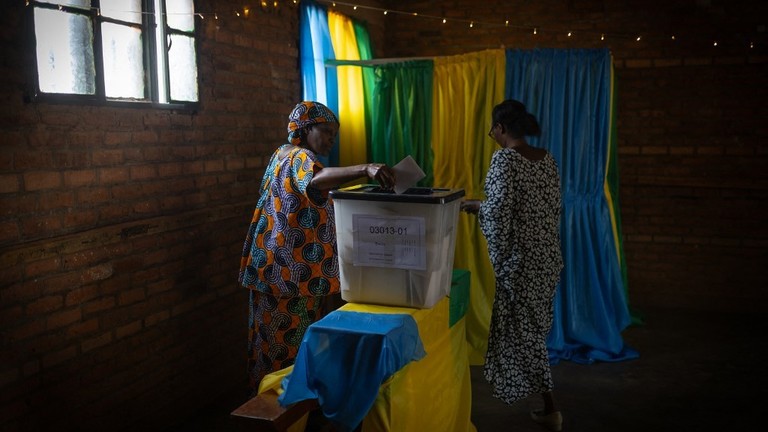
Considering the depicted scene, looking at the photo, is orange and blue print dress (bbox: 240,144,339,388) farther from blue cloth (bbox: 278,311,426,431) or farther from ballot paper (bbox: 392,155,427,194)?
blue cloth (bbox: 278,311,426,431)

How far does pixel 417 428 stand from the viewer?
8.73ft

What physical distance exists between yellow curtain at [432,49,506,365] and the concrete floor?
1.51 feet

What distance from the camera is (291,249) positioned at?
→ 3184 millimetres

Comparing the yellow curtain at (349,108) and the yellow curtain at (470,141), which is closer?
the yellow curtain at (470,141)

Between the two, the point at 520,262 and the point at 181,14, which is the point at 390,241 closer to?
the point at 520,262

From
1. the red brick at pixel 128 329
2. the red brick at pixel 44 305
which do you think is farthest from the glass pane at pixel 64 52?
the red brick at pixel 128 329

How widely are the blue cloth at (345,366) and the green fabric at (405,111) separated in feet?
8.47

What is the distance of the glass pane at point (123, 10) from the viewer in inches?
127

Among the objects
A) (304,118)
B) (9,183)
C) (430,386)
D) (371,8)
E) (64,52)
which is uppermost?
(371,8)

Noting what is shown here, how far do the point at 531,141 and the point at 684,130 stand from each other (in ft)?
5.87

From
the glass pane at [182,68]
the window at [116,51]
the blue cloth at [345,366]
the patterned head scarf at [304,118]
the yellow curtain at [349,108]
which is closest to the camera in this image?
the blue cloth at [345,366]

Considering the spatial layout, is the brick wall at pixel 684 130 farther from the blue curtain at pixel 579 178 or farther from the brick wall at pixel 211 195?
the blue curtain at pixel 579 178

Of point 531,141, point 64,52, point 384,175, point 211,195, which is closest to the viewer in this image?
point 384,175

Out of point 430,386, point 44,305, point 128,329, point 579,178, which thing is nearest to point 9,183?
point 44,305
